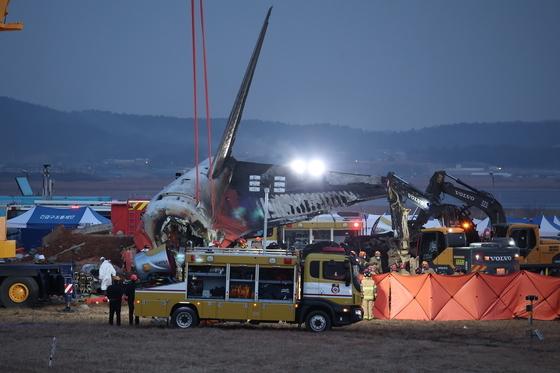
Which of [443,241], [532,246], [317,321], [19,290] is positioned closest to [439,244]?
[443,241]

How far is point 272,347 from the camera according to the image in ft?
77.0

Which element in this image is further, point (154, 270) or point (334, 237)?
point (334, 237)

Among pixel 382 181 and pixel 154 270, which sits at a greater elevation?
pixel 382 181

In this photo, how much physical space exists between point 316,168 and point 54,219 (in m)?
17.1

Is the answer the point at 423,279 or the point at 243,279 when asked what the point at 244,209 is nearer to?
the point at 423,279

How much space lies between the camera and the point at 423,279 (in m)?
30.3

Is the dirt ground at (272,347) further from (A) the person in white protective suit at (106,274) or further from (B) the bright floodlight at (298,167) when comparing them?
(B) the bright floodlight at (298,167)

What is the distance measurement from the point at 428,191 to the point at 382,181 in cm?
213

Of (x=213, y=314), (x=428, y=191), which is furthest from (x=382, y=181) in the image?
(x=213, y=314)

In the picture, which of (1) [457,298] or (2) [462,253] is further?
(2) [462,253]

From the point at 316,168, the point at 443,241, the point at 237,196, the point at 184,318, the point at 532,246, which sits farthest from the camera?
the point at 316,168

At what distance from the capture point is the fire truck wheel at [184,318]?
86.9ft

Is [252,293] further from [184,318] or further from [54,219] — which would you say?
[54,219]

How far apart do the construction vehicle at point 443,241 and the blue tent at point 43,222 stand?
1997 cm
